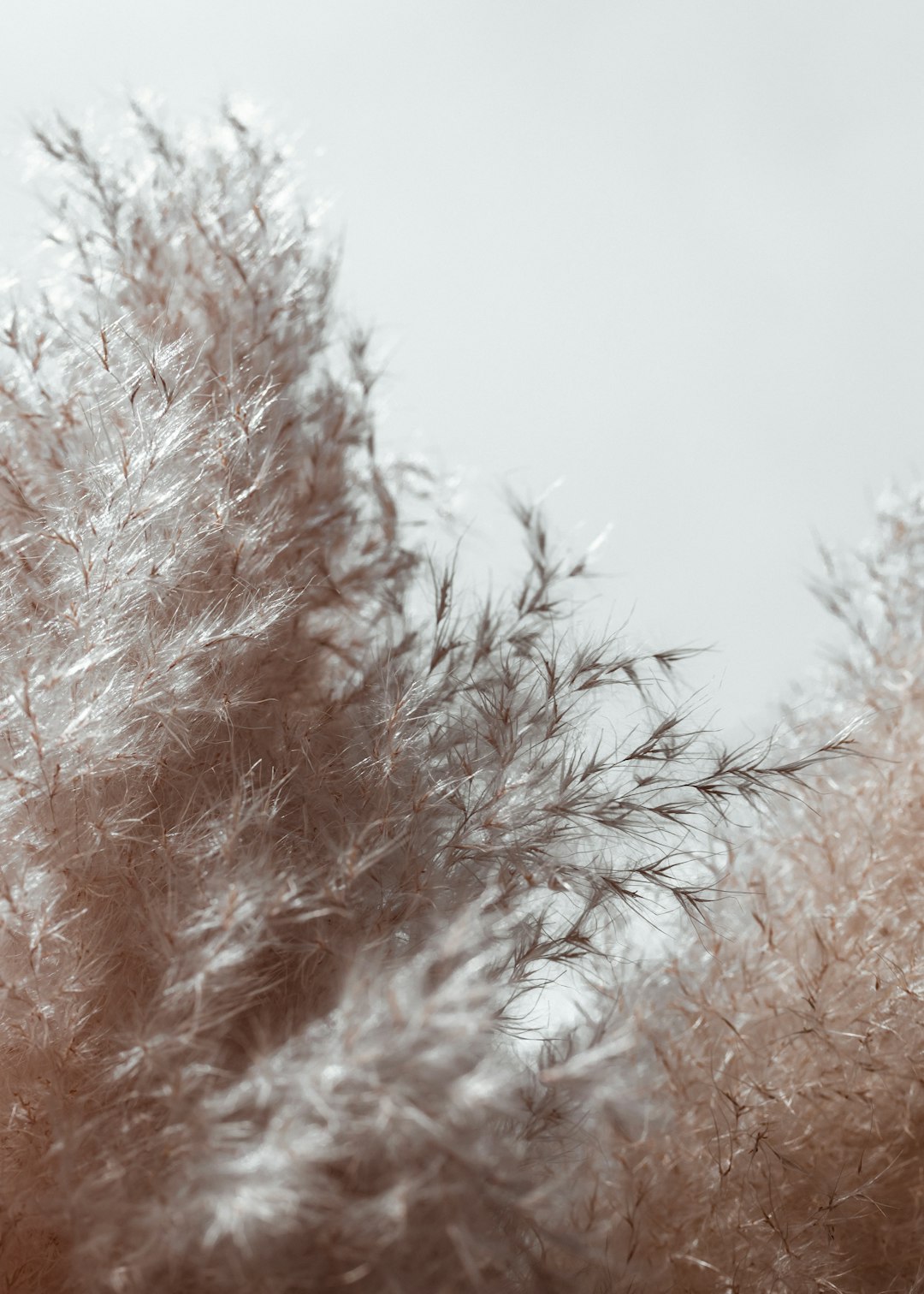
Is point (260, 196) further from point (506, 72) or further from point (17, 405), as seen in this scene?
point (506, 72)

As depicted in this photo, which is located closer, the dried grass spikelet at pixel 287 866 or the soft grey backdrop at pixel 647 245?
the dried grass spikelet at pixel 287 866

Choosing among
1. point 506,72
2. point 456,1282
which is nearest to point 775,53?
point 506,72

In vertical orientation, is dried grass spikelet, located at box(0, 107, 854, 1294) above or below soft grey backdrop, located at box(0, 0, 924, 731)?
below

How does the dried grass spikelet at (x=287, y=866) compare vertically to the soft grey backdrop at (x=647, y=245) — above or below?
below

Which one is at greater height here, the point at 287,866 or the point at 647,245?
the point at 647,245
